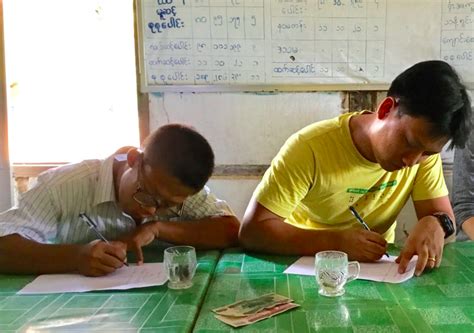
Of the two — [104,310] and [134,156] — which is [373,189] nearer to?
[134,156]

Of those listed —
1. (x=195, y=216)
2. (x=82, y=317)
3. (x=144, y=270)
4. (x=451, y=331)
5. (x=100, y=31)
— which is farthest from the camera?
(x=100, y=31)

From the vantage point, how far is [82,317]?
1061mm

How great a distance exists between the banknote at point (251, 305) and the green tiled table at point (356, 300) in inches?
1.0

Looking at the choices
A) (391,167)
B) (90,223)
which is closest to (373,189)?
(391,167)

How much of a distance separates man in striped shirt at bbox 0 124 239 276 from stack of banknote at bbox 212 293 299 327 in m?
0.38

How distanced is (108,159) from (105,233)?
0.77 feet

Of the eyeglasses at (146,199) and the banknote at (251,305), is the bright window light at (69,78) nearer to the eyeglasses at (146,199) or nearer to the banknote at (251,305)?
the eyeglasses at (146,199)

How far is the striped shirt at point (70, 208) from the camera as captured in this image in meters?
1.43

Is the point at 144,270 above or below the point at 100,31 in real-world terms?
below

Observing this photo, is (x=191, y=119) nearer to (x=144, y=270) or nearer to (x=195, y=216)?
(x=195, y=216)

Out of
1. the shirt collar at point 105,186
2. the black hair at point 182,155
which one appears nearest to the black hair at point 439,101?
the black hair at point 182,155

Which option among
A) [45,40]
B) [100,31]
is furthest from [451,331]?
[45,40]

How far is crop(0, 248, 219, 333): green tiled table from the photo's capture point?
101cm

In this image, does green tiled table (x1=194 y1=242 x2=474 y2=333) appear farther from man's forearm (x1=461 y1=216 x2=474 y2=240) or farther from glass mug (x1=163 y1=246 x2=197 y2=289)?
man's forearm (x1=461 y1=216 x2=474 y2=240)
